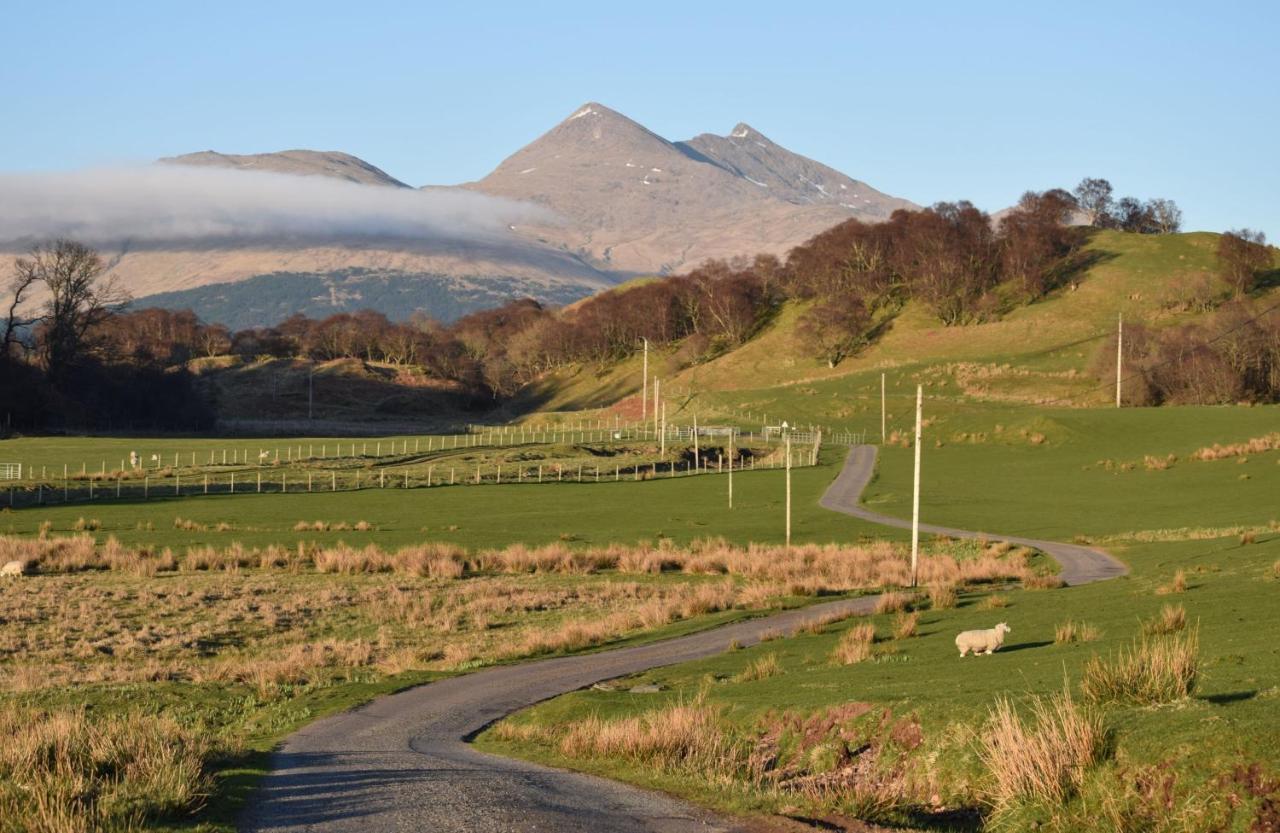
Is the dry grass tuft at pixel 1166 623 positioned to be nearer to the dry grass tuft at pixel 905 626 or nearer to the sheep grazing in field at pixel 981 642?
the sheep grazing in field at pixel 981 642

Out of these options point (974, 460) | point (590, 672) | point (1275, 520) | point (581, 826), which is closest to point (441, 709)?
point (590, 672)

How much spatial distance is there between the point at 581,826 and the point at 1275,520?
4365 cm

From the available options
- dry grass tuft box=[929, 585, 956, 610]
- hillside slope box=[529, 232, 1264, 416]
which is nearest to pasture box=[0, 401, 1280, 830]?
dry grass tuft box=[929, 585, 956, 610]

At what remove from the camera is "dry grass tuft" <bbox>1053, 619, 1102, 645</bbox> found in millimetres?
22312

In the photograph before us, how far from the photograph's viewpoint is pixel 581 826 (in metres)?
12.3

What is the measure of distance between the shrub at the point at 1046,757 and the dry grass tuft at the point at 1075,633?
29.8 ft

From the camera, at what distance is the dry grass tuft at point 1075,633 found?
2231cm

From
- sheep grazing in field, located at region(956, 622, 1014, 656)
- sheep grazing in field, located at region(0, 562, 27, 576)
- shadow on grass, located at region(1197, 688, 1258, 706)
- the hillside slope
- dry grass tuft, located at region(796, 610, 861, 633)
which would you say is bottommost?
sheep grazing in field, located at region(0, 562, 27, 576)

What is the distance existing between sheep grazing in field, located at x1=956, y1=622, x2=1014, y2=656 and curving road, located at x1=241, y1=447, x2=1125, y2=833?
21.9 ft

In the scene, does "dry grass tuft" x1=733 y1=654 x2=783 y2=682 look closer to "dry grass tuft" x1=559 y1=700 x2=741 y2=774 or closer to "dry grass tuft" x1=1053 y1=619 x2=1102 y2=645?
"dry grass tuft" x1=1053 y1=619 x2=1102 y2=645

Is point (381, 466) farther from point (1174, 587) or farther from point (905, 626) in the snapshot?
point (1174, 587)

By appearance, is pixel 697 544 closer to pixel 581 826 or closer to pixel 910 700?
pixel 910 700

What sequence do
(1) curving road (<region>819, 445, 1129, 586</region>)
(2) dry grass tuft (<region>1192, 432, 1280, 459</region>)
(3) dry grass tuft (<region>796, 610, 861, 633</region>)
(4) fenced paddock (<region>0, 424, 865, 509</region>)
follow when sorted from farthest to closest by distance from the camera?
(2) dry grass tuft (<region>1192, 432, 1280, 459</region>), (4) fenced paddock (<region>0, 424, 865, 509</region>), (1) curving road (<region>819, 445, 1129, 586</region>), (3) dry grass tuft (<region>796, 610, 861, 633</region>)

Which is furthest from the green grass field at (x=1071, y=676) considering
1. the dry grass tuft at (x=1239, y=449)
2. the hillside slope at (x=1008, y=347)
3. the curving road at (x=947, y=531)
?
the hillside slope at (x=1008, y=347)
